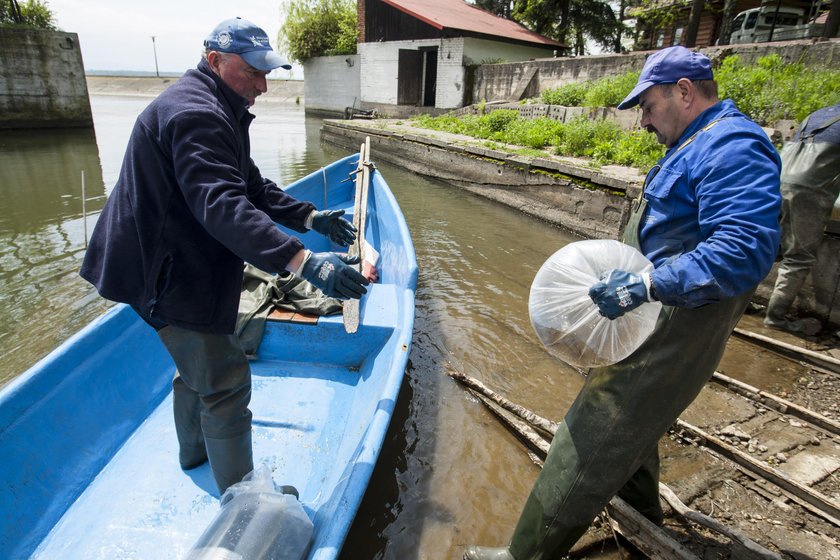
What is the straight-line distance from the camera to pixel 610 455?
184 centimetres

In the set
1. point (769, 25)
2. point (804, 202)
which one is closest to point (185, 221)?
point (804, 202)

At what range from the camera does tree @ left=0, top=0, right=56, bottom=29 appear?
63.5 ft

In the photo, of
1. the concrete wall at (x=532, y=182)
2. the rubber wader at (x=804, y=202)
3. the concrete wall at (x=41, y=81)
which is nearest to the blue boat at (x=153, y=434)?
the rubber wader at (x=804, y=202)

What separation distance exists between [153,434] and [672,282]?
288cm

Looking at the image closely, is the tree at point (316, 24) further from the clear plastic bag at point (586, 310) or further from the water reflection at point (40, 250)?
the clear plastic bag at point (586, 310)

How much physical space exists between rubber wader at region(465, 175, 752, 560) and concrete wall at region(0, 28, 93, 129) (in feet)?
81.5

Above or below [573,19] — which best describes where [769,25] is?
below

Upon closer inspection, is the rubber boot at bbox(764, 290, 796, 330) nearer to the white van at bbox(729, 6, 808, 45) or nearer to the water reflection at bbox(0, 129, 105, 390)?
the water reflection at bbox(0, 129, 105, 390)

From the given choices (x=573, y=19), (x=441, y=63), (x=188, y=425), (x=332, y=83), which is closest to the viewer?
(x=188, y=425)

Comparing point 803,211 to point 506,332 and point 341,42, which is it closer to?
point 506,332

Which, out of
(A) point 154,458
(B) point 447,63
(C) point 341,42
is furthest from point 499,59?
(A) point 154,458

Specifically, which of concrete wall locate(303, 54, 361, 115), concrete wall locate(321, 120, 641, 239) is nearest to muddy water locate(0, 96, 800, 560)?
concrete wall locate(321, 120, 641, 239)

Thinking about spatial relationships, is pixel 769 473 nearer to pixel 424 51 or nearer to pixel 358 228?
pixel 358 228

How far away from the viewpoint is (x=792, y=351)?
13.7ft
